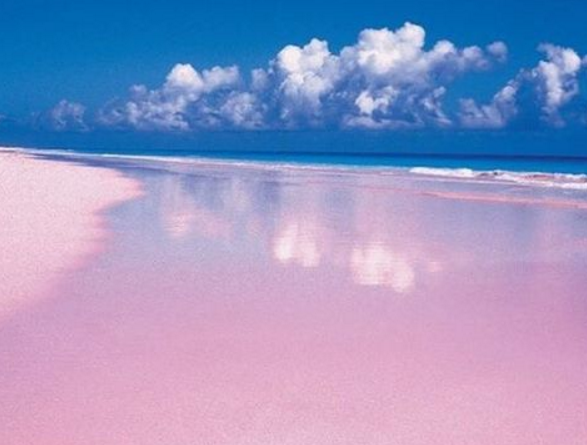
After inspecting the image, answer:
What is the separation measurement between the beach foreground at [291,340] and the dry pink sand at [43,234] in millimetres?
68

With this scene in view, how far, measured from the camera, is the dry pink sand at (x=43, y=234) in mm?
7025

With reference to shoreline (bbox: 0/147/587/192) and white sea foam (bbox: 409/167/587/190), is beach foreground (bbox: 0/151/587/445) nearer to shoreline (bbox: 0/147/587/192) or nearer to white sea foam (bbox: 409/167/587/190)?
shoreline (bbox: 0/147/587/192)

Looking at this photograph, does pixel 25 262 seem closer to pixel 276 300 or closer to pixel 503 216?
pixel 276 300

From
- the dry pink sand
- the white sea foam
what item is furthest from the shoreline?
the dry pink sand

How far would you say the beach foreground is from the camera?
3803 millimetres

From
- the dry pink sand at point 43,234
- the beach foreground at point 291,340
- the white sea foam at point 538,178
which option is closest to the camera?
the beach foreground at point 291,340

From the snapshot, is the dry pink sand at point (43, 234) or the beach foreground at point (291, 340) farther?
the dry pink sand at point (43, 234)

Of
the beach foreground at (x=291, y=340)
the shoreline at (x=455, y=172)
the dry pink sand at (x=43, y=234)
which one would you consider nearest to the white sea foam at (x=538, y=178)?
the shoreline at (x=455, y=172)

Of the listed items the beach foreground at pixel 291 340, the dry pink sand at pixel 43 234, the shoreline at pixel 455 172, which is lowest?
the shoreline at pixel 455 172

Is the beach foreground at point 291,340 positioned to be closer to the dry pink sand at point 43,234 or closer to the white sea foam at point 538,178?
the dry pink sand at point 43,234

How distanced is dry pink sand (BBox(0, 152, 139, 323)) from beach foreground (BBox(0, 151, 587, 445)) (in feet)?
0.22

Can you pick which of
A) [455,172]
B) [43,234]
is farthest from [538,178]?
[43,234]

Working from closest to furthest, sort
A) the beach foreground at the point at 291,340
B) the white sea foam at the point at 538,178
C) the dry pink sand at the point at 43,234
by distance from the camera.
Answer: the beach foreground at the point at 291,340 → the dry pink sand at the point at 43,234 → the white sea foam at the point at 538,178

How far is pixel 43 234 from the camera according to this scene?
10.6 m
